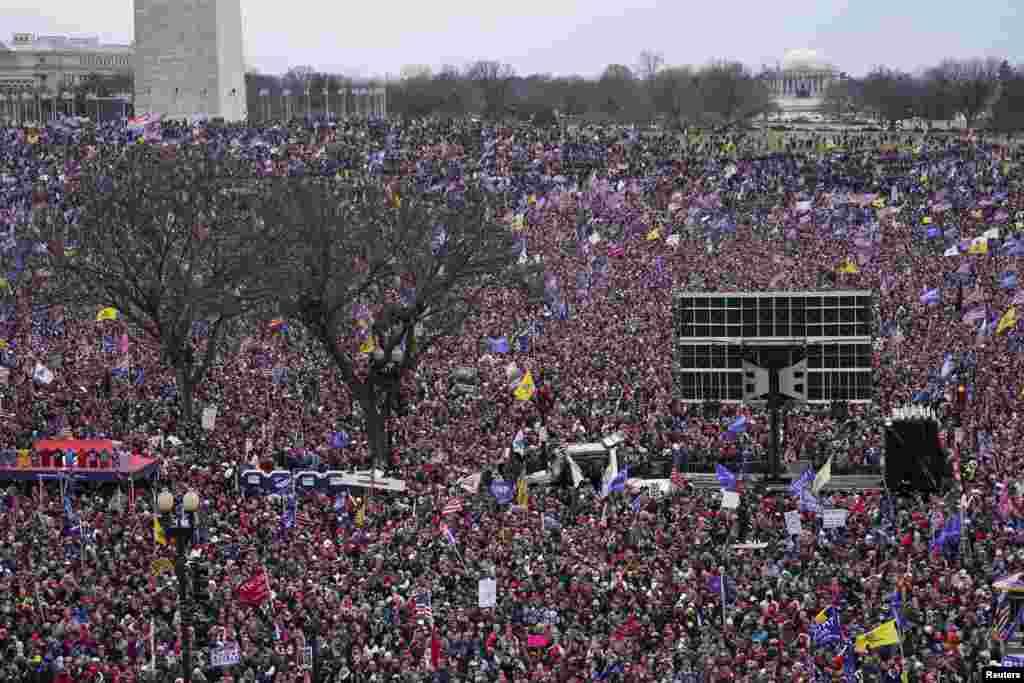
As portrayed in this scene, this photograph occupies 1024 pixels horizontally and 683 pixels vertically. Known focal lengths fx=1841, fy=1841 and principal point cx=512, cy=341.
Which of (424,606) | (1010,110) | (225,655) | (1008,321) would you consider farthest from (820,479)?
(1010,110)

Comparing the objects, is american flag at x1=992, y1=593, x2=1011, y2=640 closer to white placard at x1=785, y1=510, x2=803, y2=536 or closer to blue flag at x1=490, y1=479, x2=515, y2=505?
white placard at x1=785, y1=510, x2=803, y2=536

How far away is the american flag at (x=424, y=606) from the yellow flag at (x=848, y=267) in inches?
1316

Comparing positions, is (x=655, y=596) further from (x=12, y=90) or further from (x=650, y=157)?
(x=12, y=90)

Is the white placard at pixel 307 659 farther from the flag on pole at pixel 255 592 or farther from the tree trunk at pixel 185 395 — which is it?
the tree trunk at pixel 185 395

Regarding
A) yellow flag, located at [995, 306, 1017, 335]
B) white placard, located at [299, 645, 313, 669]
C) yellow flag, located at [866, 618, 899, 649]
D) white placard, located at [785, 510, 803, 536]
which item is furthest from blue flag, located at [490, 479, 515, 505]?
yellow flag, located at [995, 306, 1017, 335]

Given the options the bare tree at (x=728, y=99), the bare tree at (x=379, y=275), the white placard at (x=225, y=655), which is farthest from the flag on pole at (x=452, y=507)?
the bare tree at (x=728, y=99)

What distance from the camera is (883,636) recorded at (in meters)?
22.9

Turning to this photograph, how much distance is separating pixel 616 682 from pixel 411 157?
6875cm

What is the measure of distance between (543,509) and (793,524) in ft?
14.2

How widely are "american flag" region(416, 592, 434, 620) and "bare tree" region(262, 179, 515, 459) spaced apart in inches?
389

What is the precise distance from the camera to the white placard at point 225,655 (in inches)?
914

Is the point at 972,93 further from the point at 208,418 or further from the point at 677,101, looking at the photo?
the point at 208,418

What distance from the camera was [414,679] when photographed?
22688 millimetres

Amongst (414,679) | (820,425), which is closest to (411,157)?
(820,425)
